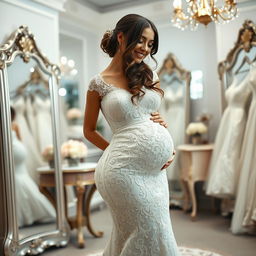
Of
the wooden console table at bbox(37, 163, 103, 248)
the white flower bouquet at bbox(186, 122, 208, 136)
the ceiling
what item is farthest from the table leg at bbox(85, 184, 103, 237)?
the ceiling

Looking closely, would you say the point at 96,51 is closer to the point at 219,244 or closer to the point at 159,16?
the point at 159,16

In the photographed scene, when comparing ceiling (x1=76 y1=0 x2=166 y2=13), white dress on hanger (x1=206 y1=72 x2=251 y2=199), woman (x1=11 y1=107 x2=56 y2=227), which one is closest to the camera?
woman (x1=11 y1=107 x2=56 y2=227)

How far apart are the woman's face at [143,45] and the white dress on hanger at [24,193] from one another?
1760mm

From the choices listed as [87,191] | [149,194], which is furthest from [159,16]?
[149,194]

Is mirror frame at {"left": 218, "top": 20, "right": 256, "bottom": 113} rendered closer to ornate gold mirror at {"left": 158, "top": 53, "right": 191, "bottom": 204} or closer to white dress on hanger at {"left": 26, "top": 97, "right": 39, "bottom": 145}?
ornate gold mirror at {"left": 158, "top": 53, "right": 191, "bottom": 204}

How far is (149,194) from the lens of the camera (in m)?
1.88

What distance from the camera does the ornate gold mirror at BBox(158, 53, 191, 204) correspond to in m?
4.95

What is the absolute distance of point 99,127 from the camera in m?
5.55

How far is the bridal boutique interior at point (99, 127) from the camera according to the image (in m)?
3.26

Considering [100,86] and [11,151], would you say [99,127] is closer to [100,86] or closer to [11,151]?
[11,151]

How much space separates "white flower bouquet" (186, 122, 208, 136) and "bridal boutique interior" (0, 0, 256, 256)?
0.02 meters

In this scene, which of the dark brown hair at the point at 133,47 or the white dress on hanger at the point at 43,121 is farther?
the white dress on hanger at the point at 43,121

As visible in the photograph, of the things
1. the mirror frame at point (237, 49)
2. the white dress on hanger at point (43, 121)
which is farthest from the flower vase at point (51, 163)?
the mirror frame at point (237, 49)

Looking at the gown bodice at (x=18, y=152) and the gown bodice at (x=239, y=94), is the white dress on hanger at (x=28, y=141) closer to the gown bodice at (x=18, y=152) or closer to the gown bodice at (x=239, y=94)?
the gown bodice at (x=18, y=152)
